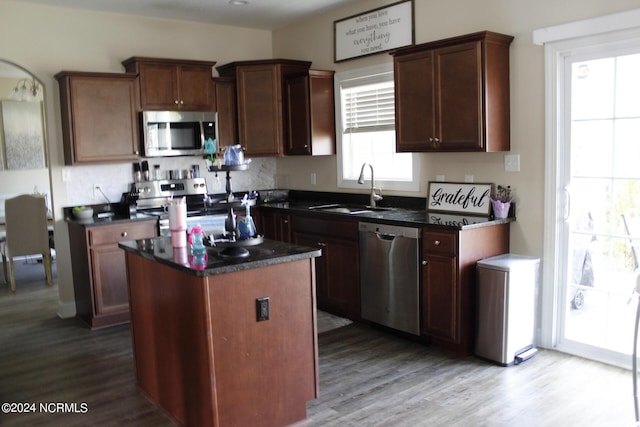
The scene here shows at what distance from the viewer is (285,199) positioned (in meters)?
6.00

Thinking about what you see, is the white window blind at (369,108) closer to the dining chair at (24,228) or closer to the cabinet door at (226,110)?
the cabinet door at (226,110)

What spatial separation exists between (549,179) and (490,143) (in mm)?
448

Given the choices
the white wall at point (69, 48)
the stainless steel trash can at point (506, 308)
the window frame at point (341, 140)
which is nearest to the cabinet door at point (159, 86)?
the white wall at point (69, 48)

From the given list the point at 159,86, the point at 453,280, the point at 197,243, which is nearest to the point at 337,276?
the point at 453,280

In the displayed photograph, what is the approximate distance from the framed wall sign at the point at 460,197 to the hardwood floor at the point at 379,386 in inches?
41.4

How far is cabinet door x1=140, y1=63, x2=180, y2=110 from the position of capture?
16.3ft

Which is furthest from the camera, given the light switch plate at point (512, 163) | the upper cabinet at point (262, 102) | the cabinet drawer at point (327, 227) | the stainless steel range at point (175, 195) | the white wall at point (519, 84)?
the upper cabinet at point (262, 102)

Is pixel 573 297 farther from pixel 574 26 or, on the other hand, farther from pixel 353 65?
pixel 353 65

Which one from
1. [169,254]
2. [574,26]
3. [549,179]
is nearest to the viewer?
[169,254]

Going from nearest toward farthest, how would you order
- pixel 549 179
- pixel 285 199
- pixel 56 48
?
pixel 549 179
pixel 56 48
pixel 285 199

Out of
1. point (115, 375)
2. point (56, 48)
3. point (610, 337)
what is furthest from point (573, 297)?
point (56, 48)

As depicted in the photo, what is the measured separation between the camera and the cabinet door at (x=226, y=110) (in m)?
5.38

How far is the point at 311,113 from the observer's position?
520cm

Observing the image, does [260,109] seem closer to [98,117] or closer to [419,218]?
[98,117]
